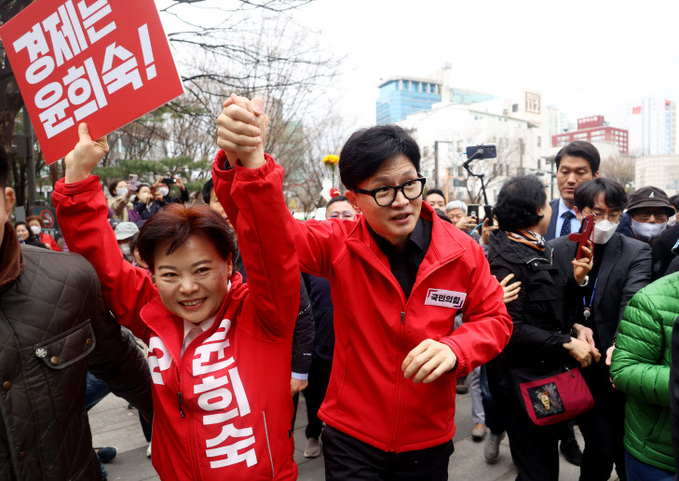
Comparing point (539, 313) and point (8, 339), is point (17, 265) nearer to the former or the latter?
point (8, 339)

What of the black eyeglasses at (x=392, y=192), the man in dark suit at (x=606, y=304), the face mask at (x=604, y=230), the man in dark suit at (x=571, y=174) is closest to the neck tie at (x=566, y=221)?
the man in dark suit at (x=571, y=174)

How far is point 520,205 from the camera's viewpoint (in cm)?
272

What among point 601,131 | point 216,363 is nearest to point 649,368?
point 216,363

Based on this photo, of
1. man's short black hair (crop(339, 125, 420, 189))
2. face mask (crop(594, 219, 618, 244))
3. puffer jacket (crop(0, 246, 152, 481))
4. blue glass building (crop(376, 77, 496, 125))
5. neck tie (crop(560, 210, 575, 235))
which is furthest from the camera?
blue glass building (crop(376, 77, 496, 125))

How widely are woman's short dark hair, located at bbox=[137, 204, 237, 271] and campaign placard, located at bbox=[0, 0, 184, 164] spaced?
13.2 inches

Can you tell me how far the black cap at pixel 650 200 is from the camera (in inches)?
150

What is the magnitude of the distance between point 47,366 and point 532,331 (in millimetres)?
2171

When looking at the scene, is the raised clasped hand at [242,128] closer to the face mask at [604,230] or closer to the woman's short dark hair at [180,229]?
the woman's short dark hair at [180,229]

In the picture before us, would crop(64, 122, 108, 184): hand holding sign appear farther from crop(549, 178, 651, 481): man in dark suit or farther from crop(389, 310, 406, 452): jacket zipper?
crop(549, 178, 651, 481): man in dark suit

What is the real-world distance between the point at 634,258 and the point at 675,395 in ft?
5.94

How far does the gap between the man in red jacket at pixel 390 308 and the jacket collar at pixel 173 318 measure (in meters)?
0.28

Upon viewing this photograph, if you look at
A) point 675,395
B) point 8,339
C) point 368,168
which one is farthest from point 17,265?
point 675,395

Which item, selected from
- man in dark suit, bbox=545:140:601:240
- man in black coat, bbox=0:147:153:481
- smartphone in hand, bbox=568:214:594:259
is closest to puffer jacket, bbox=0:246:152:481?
man in black coat, bbox=0:147:153:481

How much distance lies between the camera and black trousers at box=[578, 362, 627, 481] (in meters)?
2.62
